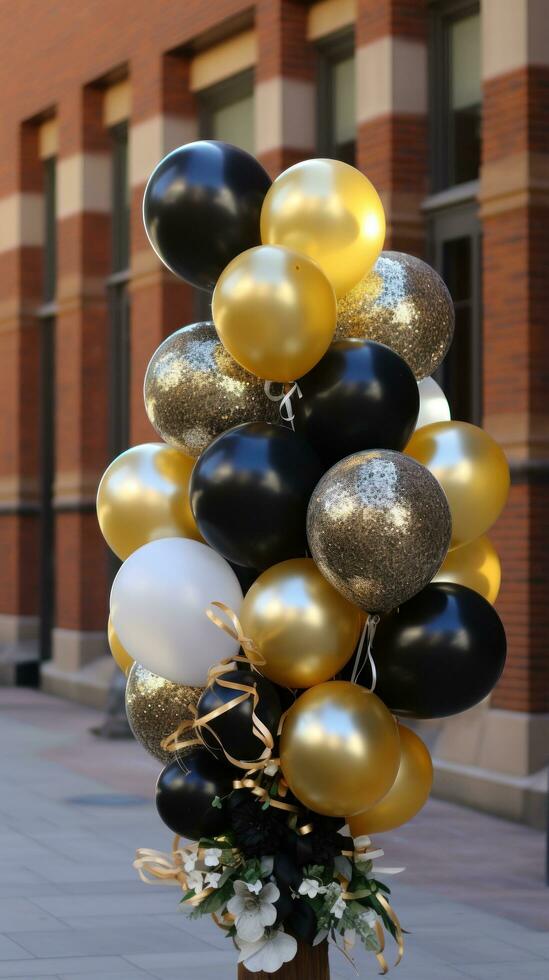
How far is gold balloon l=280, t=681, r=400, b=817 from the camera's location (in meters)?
4.50

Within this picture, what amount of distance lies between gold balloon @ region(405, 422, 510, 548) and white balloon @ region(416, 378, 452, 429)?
29 centimetres

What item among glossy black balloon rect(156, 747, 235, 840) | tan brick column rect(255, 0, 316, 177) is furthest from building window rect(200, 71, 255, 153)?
glossy black balloon rect(156, 747, 235, 840)

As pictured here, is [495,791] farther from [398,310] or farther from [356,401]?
[356,401]

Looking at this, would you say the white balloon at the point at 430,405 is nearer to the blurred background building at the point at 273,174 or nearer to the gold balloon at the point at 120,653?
the gold balloon at the point at 120,653

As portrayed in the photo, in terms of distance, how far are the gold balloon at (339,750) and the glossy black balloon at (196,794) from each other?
297mm

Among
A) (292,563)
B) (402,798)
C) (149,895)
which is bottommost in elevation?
(149,895)

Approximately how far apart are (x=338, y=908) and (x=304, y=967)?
0.75 feet

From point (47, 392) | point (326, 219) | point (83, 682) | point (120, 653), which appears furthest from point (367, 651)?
point (47, 392)

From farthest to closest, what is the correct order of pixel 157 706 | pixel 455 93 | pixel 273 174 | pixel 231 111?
pixel 231 111, pixel 273 174, pixel 455 93, pixel 157 706

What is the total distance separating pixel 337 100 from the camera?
599 inches

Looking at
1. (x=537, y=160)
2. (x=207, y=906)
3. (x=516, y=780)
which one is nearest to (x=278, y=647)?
(x=207, y=906)

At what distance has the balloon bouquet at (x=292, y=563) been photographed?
454 centimetres

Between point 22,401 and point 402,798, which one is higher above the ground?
point 22,401

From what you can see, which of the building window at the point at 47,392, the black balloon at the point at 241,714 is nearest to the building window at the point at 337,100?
the building window at the point at 47,392
